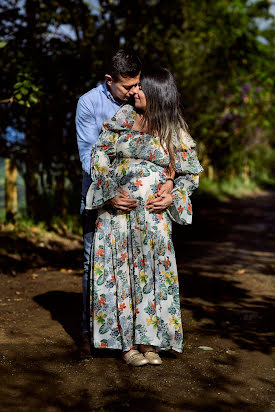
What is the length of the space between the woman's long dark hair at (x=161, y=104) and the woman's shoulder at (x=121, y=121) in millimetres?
96

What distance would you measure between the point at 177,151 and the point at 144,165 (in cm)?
27

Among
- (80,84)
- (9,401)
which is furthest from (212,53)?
(9,401)

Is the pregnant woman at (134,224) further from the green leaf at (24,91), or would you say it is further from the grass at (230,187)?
the grass at (230,187)

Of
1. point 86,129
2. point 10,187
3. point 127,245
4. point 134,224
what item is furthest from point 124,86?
point 10,187

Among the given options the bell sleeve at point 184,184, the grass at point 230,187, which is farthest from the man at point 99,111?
the grass at point 230,187

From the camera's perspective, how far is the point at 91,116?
4297 millimetres

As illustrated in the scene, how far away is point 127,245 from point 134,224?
5.8 inches

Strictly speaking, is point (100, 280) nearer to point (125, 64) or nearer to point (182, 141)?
point (182, 141)

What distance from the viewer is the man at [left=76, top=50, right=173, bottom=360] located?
416 centimetres

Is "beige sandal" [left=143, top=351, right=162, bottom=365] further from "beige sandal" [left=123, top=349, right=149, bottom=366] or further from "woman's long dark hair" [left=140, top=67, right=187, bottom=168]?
"woman's long dark hair" [left=140, top=67, right=187, bottom=168]

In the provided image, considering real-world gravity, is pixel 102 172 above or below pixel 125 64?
below

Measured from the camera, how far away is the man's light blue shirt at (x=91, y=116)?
4.27 m

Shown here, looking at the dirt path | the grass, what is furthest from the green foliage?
the grass

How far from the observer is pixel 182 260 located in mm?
8727
